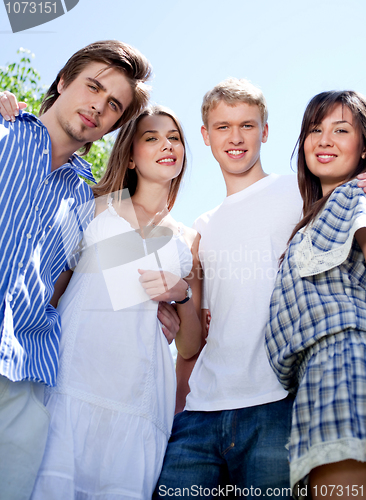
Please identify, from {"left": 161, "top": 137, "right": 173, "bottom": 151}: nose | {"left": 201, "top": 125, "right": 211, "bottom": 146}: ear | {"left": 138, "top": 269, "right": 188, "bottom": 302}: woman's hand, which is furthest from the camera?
{"left": 201, "top": 125, "right": 211, "bottom": 146}: ear

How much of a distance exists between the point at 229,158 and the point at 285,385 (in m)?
1.43

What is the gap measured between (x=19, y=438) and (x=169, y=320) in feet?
3.19

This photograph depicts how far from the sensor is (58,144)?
2486mm

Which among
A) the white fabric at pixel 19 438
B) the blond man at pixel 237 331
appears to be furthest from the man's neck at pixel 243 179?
the white fabric at pixel 19 438

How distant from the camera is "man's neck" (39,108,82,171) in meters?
2.48

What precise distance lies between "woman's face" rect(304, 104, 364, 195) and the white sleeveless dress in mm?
923

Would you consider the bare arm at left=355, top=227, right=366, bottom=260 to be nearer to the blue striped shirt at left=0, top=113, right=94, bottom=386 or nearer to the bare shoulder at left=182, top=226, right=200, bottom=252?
the bare shoulder at left=182, top=226, right=200, bottom=252

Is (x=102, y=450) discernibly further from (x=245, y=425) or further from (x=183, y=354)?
(x=183, y=354)

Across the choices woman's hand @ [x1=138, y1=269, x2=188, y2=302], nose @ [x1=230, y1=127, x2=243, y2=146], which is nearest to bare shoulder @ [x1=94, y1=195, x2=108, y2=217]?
woman's hand @ [x1=138, y1=269, x2=188, y2=302]

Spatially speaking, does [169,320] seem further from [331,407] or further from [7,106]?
[7,106]

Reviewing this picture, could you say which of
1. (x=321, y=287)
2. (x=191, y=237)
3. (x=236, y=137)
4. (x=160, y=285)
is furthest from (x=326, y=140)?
(x=160, y=285)

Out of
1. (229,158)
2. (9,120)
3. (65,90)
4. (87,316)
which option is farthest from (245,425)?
(65,90)

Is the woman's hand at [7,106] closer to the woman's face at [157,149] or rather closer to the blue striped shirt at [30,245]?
the blue striped shirt at [30,245]

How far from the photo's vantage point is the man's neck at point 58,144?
2477mm
